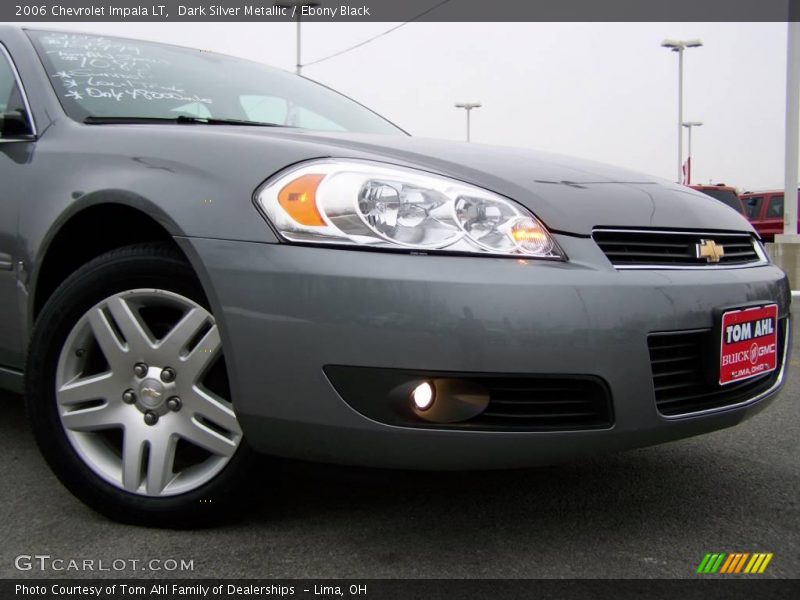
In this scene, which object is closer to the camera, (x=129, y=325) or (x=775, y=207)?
(x=129, y=325)

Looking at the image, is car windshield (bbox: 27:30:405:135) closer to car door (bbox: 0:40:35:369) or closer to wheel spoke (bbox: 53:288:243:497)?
car door (bbox: 0:40:35:369)

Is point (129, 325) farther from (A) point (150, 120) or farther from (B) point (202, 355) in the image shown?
(A) point (150, 120)

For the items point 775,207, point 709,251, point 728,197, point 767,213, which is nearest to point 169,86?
point 709,251

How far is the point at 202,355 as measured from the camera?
1.87m

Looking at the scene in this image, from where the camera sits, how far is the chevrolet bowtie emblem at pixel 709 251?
2.03 meters

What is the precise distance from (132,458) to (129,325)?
0.33 m

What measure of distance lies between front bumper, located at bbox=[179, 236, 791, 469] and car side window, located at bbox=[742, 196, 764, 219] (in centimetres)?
2103

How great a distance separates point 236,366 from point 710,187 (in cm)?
1346

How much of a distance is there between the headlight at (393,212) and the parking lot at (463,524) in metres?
0.56

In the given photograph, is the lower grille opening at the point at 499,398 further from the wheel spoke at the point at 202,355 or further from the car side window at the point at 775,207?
the car side window at the point at 775,207

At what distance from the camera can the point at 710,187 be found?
1373 cm

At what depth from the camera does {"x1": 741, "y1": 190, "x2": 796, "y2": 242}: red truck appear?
20297 millimetres

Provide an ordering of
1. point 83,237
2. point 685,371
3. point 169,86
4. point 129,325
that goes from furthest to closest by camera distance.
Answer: point 169,86 < point 83,237 < point 129,325 < point 685,371
